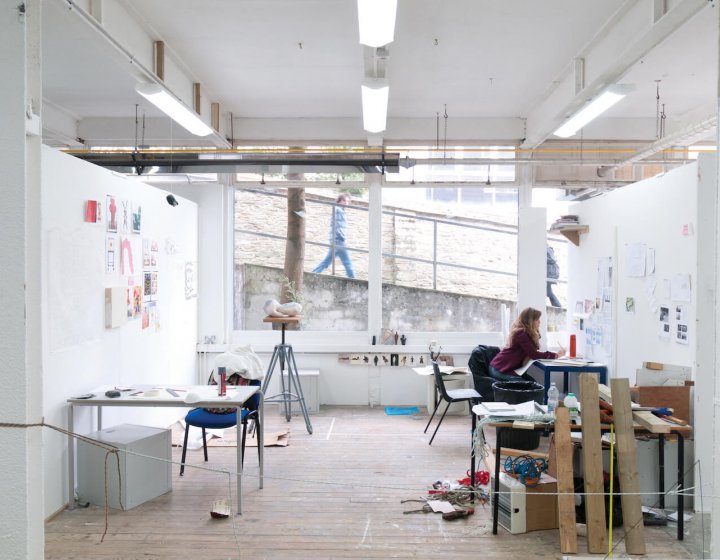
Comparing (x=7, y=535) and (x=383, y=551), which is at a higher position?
(x=7, y=535)

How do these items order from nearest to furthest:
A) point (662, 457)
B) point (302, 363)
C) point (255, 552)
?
point (255, 552) < point (662, 457) < point (302, 363)

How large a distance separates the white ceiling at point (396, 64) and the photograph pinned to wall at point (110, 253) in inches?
55.0

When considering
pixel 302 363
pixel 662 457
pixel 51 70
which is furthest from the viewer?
pixel 302 363

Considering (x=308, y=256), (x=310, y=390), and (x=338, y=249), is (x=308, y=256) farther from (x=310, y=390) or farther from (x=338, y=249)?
(x=310, y=390)

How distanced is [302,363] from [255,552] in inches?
156

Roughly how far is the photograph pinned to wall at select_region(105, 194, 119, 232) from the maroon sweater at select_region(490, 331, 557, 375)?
4.10m

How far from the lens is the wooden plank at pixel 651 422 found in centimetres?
358

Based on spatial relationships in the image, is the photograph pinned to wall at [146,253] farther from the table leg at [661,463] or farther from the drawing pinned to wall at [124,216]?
the table leg at [661,463]

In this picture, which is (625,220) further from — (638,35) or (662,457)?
(662,457)

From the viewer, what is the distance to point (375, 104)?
4.93m

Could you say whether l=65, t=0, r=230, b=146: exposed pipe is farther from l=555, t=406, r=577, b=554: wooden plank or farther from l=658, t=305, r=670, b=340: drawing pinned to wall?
l=658, t=305, r=670, b=340: drawing pinned to wall

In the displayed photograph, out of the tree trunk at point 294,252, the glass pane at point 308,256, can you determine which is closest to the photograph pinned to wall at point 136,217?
the glass pane at point 308,256

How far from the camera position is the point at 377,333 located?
7.54 metres

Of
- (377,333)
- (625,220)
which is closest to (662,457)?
(625,220)
